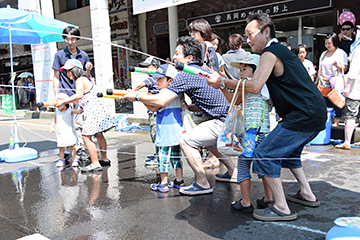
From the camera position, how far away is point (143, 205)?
13.0ft

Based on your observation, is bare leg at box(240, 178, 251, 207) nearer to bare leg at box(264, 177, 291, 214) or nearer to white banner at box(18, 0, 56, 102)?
bare leg at box(264, 177, 291, 214)

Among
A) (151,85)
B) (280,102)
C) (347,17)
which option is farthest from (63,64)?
(347,17)

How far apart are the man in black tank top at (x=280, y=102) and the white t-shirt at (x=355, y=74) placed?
305 cm

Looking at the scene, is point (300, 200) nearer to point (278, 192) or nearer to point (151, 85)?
point (278, 192)

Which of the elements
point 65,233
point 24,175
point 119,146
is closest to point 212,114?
point 65,233

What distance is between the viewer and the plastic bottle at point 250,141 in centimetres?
341

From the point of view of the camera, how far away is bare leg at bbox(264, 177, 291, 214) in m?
3.29

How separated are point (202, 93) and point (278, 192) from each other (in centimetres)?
138

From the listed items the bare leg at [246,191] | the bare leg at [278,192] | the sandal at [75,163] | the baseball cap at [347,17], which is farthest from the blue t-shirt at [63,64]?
the baseball cap at [347,17]

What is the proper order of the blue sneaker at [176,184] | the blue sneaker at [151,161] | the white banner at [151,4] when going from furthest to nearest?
the white banner at [151,4] → the blue sneaker at [151,161] → the blue sneaker at [176,184]

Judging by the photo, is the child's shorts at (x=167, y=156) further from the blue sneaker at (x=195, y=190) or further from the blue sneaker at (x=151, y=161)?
the blue sneaker at (x=151, y=161)

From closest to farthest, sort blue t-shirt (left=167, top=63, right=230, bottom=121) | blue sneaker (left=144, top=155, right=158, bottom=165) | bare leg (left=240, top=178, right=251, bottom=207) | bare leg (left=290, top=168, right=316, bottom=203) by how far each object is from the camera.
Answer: bare leg (left=240, top=178, right=251, bottom=207)
bare leg (left=290, top=168, right=316, bottom=203)
blue t-shirt (left=167, top=63, right=230, bottom=121)
blue sneaker (left=144, top=155, right=158, bottom=165)

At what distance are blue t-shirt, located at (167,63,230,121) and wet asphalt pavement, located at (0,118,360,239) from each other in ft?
3.37

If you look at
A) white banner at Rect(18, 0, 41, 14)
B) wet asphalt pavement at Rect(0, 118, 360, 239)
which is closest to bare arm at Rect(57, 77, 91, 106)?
wet asphalt pavement at Rect(0, 118, 360, 239)
